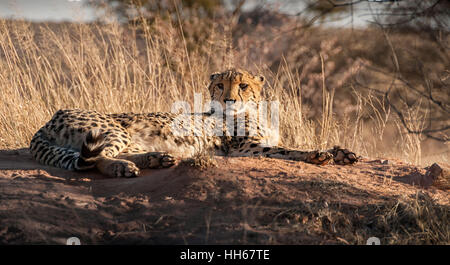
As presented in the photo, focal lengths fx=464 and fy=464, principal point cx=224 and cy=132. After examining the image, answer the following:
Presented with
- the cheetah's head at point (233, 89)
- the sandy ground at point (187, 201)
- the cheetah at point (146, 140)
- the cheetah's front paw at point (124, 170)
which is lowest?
the sandy ground at point (187, 201)

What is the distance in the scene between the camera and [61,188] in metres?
2.31

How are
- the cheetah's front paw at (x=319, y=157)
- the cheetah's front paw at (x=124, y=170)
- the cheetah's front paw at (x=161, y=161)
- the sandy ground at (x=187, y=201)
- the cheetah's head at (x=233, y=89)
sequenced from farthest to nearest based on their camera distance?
1. the cheetah's head at (x=233, y=89)
2. the cheetah's front paw at (x=319, y=157)
3. the cheetah's front paw at (x=161, y=161)
4. the cheetah's front paw at (x=124, y=170)
5. the sandy ground at (x=187, y=201)

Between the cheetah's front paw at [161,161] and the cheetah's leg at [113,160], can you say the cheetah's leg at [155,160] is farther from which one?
the cheetah's leg at [113,160]

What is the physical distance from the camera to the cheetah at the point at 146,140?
2695 mm

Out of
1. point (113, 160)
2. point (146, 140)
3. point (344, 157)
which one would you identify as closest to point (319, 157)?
point (344, 157)

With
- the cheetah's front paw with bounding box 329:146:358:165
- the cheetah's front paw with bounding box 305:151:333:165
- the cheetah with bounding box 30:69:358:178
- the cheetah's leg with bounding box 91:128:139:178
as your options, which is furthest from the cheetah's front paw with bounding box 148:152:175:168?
the cheetah's front paw with bounding box 329:146:358:165

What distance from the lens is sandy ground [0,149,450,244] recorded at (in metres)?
1.81

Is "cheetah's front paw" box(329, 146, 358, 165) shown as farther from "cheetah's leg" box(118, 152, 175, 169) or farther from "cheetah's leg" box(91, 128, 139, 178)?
"cheetah's leg" box(91, 128, 139, 178)

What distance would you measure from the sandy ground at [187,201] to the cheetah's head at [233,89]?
913 millimetres

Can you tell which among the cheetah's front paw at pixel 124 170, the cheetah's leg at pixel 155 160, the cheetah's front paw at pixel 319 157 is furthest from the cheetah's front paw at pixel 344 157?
the cheetah's front paw at pixel 124 170


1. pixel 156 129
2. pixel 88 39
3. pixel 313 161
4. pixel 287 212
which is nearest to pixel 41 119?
pixel 88 39

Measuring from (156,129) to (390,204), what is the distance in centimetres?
176

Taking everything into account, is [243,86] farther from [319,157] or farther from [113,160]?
[113,160]

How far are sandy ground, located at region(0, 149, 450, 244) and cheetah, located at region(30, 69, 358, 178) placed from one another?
111mm
